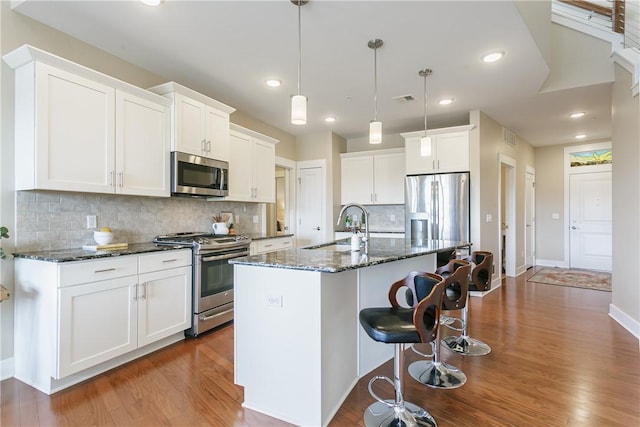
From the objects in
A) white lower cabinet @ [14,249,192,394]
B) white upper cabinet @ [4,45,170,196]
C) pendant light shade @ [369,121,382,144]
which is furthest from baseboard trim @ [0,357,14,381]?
pendant light shade @ [369,121,382,144]

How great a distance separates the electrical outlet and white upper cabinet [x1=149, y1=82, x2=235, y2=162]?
204cm

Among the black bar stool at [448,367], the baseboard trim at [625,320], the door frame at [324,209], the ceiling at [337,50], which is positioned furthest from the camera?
the door frame at [324,209]

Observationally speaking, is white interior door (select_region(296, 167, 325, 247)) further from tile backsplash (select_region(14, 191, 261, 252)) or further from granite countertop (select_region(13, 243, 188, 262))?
granite countertop (select_region(13, 243, 188, 262))

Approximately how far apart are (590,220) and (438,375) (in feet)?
21.2

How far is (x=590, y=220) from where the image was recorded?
6637mm

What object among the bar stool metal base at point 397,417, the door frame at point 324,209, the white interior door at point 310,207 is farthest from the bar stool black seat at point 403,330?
the white interior door at point 310,207

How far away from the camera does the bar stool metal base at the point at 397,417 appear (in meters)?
1.80

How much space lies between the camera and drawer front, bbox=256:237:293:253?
4098 millimetres

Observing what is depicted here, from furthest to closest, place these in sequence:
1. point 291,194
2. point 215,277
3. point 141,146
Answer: point 291,194, point 215,277, point 141,146

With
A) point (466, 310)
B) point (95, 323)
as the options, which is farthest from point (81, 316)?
point (466, 310)

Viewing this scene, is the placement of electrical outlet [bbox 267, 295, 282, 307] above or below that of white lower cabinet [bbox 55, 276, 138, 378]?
above

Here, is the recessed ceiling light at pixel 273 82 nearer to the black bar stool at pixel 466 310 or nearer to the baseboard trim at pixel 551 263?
→ the black bar stool at pixel 466 310

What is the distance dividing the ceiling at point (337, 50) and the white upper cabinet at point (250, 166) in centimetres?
45

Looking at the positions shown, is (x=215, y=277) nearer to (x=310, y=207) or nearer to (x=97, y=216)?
(x=97, y=216)
